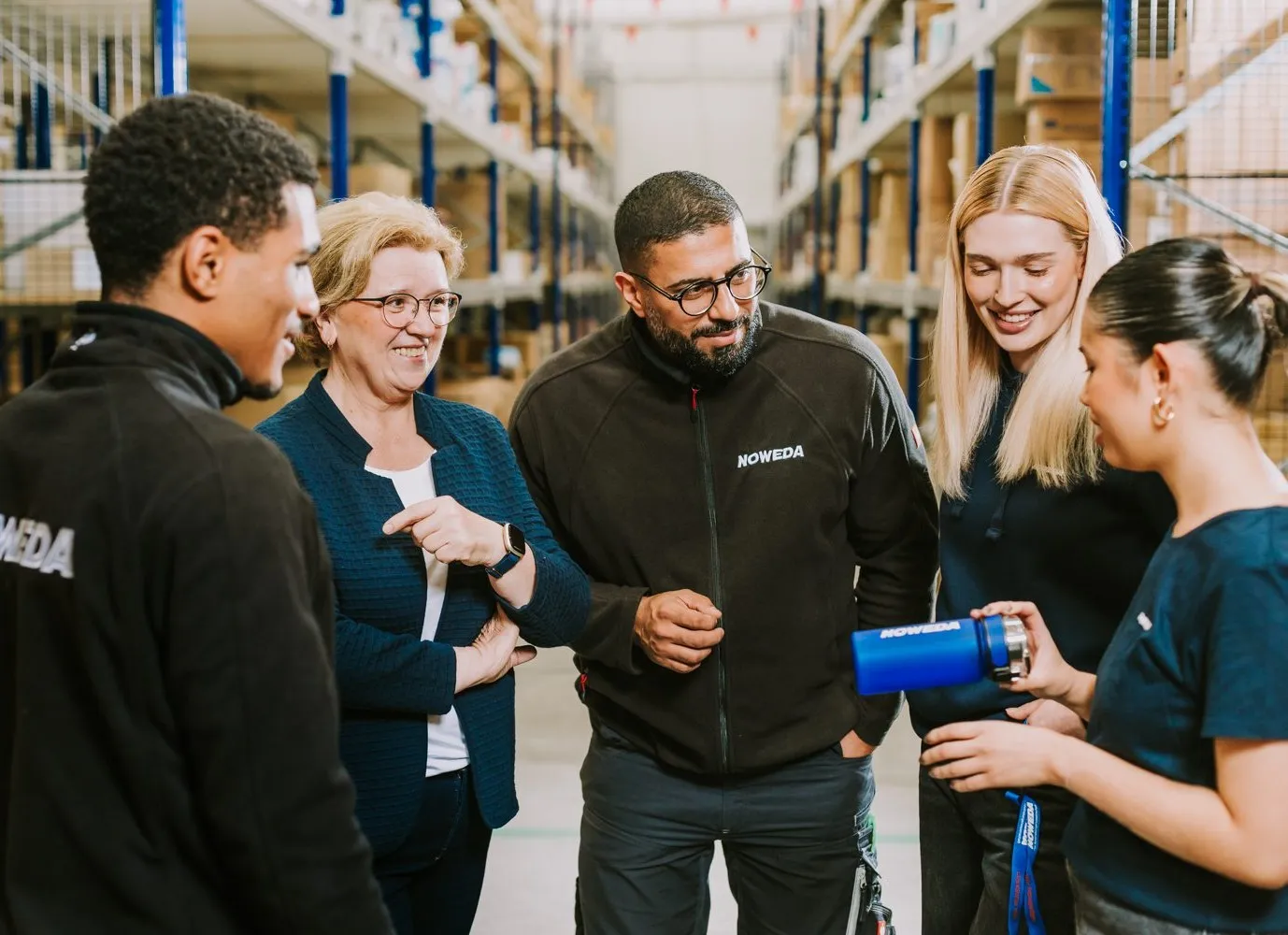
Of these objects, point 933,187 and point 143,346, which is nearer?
point 143,346

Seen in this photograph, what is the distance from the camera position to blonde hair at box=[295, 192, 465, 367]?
5.62 feet

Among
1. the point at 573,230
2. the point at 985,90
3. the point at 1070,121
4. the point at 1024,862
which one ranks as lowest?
the point at 1024,862

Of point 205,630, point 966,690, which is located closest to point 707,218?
point 966,690

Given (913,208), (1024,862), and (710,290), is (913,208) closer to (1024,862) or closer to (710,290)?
(710,290)

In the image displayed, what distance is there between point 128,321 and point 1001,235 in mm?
1134

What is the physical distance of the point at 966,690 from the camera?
Answer: 169 cm

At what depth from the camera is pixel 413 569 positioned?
5.58 ft

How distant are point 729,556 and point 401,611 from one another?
530 millimetres

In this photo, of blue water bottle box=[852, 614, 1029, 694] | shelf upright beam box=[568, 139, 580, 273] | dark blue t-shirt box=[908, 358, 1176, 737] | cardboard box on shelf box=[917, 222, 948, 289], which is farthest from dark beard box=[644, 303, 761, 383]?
shelf upright beam box=[568, 139, 580, 273]

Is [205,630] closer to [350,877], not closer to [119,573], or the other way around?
[119,573]

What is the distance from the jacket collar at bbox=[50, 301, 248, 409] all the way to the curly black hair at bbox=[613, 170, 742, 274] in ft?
2.94

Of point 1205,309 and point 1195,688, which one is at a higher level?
point 1205,309

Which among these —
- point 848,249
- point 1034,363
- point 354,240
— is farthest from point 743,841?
point 848,249

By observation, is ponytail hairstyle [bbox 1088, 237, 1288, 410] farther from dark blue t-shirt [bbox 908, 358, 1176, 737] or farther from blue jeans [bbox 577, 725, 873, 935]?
blue jeans [bbox 577, 725, 873, 935]
